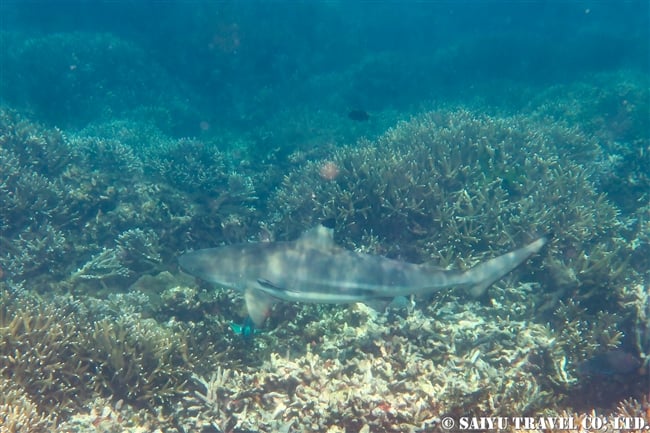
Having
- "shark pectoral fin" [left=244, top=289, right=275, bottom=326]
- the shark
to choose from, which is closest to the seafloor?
"shark pectoral fin" [left=244, top=289, right=275, bottom=326]

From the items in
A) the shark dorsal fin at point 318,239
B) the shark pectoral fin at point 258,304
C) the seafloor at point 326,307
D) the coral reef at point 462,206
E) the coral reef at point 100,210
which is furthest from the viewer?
the coral reef at point 100,210

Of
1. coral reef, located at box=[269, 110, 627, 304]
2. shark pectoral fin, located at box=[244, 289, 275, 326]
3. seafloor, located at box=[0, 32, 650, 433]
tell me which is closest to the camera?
seafloor, located at box=[0, 32, 650, 433]

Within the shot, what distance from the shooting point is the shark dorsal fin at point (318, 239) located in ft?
17.0

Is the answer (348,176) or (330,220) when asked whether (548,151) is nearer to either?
(348,176)

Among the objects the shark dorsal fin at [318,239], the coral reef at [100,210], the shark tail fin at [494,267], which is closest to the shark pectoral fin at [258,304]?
the shark dorsal fin at [318,239]

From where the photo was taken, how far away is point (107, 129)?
18.3 metres

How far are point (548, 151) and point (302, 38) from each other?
25.7 metres

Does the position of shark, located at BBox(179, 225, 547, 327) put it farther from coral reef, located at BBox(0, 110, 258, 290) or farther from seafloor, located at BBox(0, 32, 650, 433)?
coral reef, located at BBox(0, 110, 258, 290)

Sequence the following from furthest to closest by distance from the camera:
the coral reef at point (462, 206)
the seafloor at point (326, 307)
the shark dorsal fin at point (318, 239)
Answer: the coral reef at point (462, 206)
the shark dorsal fin at point (318, 239)
the seafloor at point (326, 307)

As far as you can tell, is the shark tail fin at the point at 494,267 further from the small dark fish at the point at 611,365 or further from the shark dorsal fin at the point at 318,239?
the shark dorsal fin at the point at 318,239

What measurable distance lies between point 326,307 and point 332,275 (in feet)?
4.21

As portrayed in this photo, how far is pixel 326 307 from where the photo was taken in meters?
6.20

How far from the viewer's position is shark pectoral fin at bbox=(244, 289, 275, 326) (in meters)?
5.05

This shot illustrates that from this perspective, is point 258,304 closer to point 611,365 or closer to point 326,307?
point 326,307
